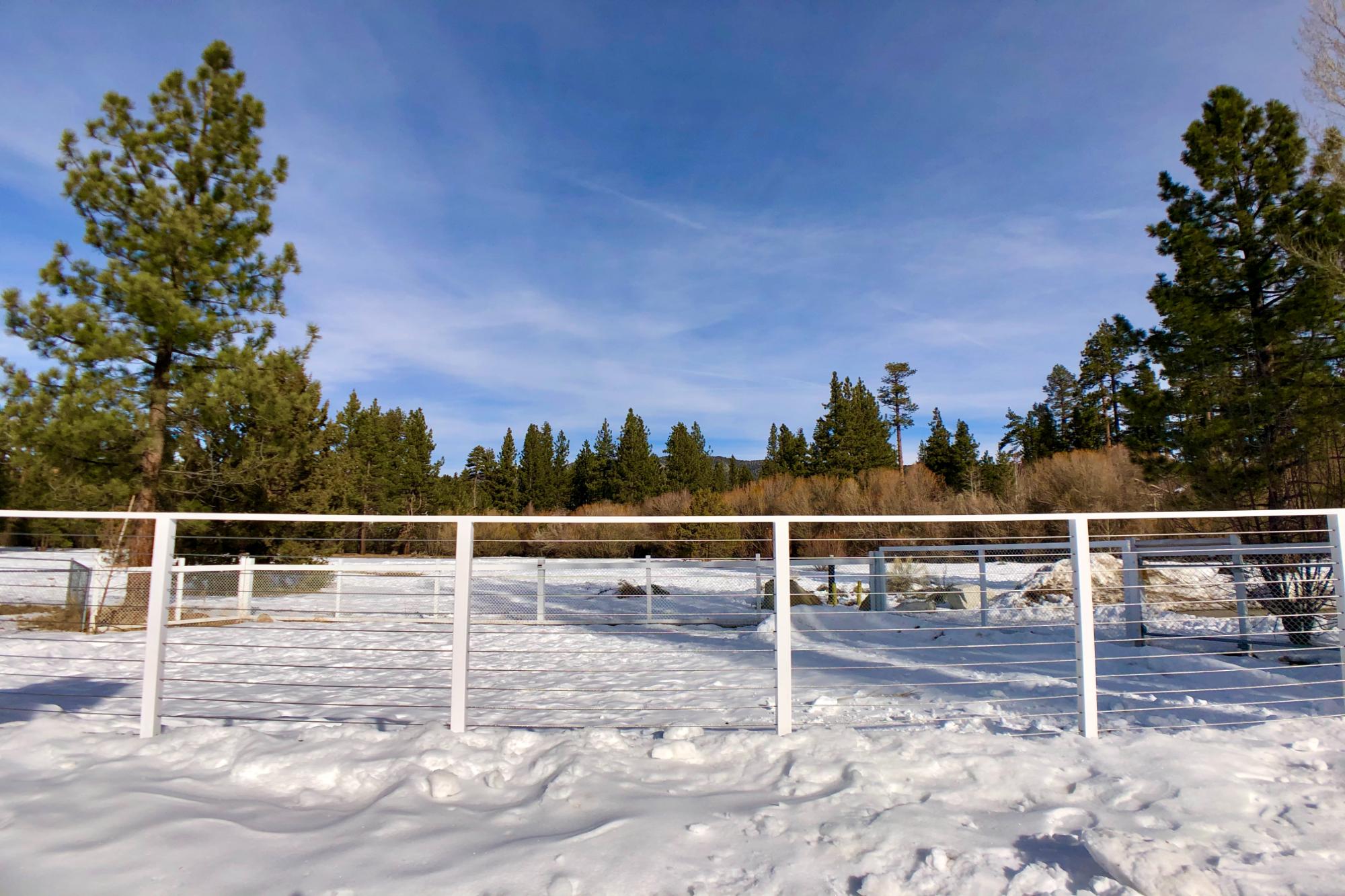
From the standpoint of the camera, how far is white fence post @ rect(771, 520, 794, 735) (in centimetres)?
334

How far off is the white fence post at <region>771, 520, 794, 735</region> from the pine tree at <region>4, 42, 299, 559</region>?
33.7 ft

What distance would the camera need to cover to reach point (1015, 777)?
9.54ft

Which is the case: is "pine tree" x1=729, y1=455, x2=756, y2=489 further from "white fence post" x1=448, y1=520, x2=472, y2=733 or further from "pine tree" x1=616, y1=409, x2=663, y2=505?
"white fence post" x1=448, y1=520, x2=472, y2=733

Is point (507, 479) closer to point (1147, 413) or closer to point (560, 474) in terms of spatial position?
point (560, 474)

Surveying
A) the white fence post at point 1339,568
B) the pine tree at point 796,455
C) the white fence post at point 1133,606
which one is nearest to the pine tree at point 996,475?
the pine tree at point 796,455

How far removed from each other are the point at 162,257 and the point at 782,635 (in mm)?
11149

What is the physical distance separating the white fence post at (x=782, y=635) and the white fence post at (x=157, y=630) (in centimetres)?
289

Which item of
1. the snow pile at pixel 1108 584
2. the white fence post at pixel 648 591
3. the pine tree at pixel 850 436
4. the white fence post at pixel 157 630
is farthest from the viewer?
the pine tree at pixel 850 436

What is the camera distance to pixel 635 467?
48.2m

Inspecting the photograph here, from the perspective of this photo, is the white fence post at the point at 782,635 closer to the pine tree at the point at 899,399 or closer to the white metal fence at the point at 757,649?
the white metal fence at the point at 757,649

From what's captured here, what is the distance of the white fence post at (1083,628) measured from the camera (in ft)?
11.3

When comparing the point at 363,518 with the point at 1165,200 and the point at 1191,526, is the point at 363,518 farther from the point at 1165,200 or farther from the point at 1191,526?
the point at 1191,526

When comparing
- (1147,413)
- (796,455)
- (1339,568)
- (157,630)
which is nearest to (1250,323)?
(1147,413)

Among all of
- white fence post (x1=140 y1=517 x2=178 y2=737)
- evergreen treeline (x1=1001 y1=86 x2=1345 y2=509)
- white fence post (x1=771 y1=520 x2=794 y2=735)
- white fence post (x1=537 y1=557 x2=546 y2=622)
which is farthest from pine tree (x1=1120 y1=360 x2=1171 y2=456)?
white fence post (x1=140 y1=517 x2=178 y2=737)
